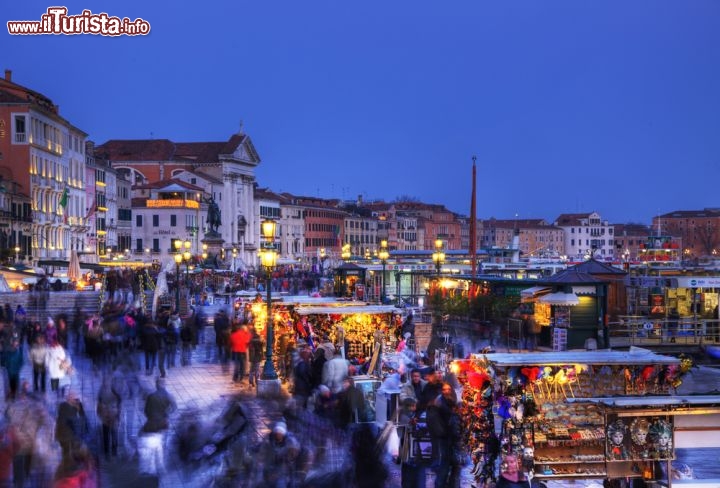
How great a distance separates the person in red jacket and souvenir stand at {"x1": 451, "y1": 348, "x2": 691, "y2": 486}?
883 cm

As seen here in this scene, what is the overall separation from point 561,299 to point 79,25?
27.1 metres

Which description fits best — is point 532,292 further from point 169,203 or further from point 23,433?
point 169,203

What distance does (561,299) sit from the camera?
83.3 ft

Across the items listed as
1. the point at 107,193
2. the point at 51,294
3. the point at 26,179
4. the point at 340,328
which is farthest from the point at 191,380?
the point at 107,193

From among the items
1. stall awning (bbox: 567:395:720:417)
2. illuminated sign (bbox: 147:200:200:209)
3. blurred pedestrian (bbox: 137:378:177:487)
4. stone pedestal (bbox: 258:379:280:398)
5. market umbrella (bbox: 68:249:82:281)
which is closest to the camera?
stall awning (bbox: 567:395:720:417)

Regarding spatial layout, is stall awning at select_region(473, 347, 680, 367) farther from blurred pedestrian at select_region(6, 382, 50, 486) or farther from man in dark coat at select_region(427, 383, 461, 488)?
blurred pedestrian at select_region(6, 382, 50, 486)

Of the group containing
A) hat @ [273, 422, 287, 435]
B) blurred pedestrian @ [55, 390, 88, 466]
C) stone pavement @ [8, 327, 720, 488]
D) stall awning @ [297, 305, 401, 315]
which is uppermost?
stall awning @ [297, 305, 401, 315]

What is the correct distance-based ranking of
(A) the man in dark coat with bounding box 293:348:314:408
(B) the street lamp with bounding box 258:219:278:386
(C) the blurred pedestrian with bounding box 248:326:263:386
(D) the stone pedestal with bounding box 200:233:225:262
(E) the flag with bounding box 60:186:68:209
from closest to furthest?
(A) the man in dark coat with bounding box 293:348:314:408
(B) the street lamp with bounding box 258:219:278:386
(C) the blurred pedestrian with bounding box 248:326:263:386
(E) the flag with bounding box 60:186:68:209
(D) the stone pedestal with bounding box 200:233:225:262

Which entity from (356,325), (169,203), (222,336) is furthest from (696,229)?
(356,325)

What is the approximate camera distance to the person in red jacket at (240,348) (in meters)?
20.4

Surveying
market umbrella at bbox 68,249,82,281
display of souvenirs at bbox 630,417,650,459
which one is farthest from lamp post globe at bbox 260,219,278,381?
market umbrella at bbox 68,249,82,281

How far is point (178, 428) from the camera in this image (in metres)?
13.6

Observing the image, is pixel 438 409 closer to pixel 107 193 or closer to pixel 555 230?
pixel 107 193

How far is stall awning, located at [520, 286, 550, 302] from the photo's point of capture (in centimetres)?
2628
